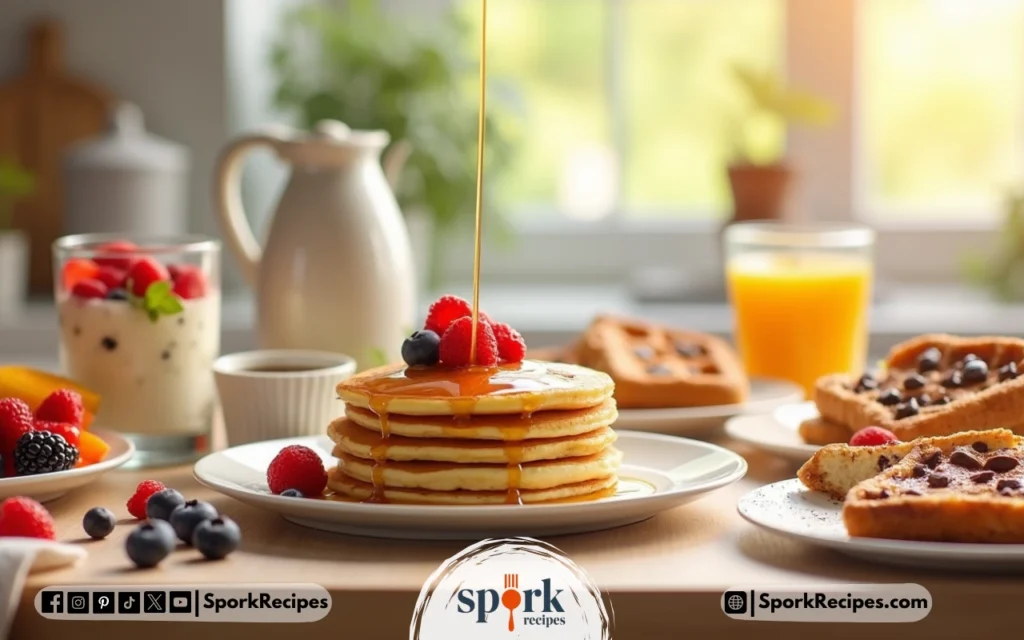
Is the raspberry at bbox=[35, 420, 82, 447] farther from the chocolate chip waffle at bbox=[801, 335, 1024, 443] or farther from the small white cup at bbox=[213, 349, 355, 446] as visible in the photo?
the chocolate chip waffle at bbox=[801, 335, 1024, 443]

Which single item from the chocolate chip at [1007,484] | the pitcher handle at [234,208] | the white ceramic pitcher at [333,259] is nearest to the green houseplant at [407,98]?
the pitcher handle at [234,208]

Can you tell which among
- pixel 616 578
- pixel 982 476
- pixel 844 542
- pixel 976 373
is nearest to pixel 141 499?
pixel 616 578

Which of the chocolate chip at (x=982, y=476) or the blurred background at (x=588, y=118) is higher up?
the blurred background at (x=588, y=118)

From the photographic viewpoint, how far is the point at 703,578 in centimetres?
98

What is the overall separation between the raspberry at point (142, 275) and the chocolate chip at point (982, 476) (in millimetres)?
865

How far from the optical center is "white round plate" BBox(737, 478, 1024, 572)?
3.08ft

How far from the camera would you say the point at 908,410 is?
1.34 m

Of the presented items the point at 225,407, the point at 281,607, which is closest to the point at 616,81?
the point at 225,407

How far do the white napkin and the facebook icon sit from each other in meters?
0.02

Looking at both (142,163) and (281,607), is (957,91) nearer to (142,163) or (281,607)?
(142,163)

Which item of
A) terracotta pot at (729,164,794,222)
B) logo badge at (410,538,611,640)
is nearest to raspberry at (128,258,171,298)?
logo badge at (410,538,611,640)

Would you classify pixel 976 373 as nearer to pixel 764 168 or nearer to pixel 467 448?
pixel 467 448

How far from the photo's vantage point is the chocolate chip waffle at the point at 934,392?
4.21ft

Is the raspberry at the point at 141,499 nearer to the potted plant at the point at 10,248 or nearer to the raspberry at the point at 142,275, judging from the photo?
the raspberry at the point at 142,275
